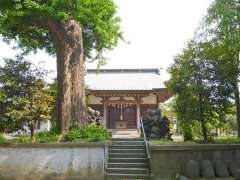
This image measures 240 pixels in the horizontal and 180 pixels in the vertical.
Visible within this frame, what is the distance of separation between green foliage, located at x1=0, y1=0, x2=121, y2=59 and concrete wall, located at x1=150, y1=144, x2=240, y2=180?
256 inches

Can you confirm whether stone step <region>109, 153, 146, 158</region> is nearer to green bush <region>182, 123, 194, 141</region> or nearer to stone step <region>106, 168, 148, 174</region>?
stone step <region>106, 168, 148, 174</region>

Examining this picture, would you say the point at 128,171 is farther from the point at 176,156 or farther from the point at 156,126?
the point at 156,126

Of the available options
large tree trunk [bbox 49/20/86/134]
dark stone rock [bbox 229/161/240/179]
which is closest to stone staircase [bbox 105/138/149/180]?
large tree trunk [bbox 49/20/86/134]

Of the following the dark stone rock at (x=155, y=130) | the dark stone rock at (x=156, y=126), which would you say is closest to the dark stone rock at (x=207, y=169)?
the dark stone rock at (x=156, y=126)

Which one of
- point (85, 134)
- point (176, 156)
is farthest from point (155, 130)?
point (85, 134)

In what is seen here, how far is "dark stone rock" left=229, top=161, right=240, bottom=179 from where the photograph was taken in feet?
36.9

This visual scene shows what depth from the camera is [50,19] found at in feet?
45.8

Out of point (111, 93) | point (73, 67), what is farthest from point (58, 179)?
point (111, 93)

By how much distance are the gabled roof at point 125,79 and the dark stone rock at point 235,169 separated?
38.9 feet

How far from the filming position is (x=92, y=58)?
19.1 metres

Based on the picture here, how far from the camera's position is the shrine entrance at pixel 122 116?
26.2m

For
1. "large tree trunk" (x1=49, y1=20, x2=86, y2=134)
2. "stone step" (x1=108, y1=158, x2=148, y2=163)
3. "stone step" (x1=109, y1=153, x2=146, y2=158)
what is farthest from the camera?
"large tree trunk" (x1=49, y1=20, x2=86, y2=134)

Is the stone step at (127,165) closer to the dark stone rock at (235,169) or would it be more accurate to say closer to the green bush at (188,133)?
the dark stone rock at (235,169)

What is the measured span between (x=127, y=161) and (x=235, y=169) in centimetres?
425
